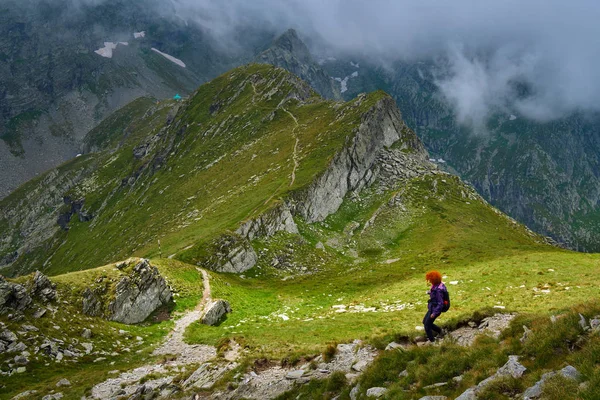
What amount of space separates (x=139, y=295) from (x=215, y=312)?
29.3 feet

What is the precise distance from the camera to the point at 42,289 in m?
32.8

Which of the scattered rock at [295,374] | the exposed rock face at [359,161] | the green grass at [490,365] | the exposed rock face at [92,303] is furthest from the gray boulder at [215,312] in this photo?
the exposed rock face at [359,161]

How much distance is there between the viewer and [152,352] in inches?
1165

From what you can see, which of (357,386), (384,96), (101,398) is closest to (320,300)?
(101,398)

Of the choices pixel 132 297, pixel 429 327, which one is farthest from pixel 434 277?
pixel 132 297

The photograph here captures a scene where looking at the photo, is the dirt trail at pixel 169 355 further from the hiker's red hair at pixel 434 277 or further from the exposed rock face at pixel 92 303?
the hiker's red hair at pixel 434 277

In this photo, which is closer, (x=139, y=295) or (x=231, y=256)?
(x=139, y=295)

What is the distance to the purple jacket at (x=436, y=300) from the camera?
15969 millimetres

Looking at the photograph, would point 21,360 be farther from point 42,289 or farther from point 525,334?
point 525,334

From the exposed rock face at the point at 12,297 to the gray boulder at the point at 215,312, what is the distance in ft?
50.8

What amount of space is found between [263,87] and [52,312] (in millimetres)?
163298

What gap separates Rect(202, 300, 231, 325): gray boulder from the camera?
3666 centimetres

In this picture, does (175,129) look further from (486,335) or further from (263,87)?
(486,335)

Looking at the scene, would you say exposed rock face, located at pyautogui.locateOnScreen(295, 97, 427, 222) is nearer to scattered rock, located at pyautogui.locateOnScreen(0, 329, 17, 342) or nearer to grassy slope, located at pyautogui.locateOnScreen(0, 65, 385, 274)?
grassy slope, located at pyautogui.locateOnScreen(0, 65, 385, 274)
